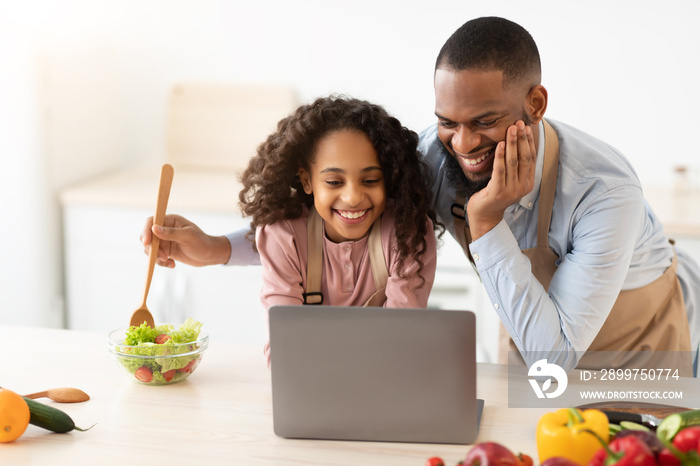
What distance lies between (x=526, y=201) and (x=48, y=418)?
0.90 metres

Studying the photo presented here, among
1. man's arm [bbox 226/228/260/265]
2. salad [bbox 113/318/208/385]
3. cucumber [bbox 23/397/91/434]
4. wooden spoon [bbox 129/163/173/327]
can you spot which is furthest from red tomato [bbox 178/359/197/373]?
man's arm [bbox 226/228/260/265]

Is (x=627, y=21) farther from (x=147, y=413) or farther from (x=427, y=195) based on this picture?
(x=147, y=413)

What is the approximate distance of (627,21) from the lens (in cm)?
264

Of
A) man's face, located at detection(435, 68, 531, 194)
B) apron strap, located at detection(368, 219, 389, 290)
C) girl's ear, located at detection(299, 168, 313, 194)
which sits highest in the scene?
man's face, located at detection(435, 68, 531, 194)

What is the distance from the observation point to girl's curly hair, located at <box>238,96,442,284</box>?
135 centimetres

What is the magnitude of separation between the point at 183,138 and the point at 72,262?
65 centimetres

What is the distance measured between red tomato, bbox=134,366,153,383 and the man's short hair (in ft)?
2.33

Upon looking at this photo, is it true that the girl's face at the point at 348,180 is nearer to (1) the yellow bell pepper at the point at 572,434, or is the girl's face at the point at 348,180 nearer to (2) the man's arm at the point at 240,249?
(2) the man's arm at the point at 240,249

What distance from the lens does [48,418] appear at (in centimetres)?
109

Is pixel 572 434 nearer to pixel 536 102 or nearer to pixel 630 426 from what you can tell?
pixel 630 426

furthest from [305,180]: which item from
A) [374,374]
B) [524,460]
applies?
[524,460]

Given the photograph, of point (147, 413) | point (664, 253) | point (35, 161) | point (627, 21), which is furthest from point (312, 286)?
point (627, 21)

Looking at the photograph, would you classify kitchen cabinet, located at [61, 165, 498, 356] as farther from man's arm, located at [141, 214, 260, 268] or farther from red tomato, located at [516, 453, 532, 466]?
red tomato, located at [516, 453, 532, 466]

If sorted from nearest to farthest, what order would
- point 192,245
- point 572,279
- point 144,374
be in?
point 144,374 < point 572,279 < point 192,245
